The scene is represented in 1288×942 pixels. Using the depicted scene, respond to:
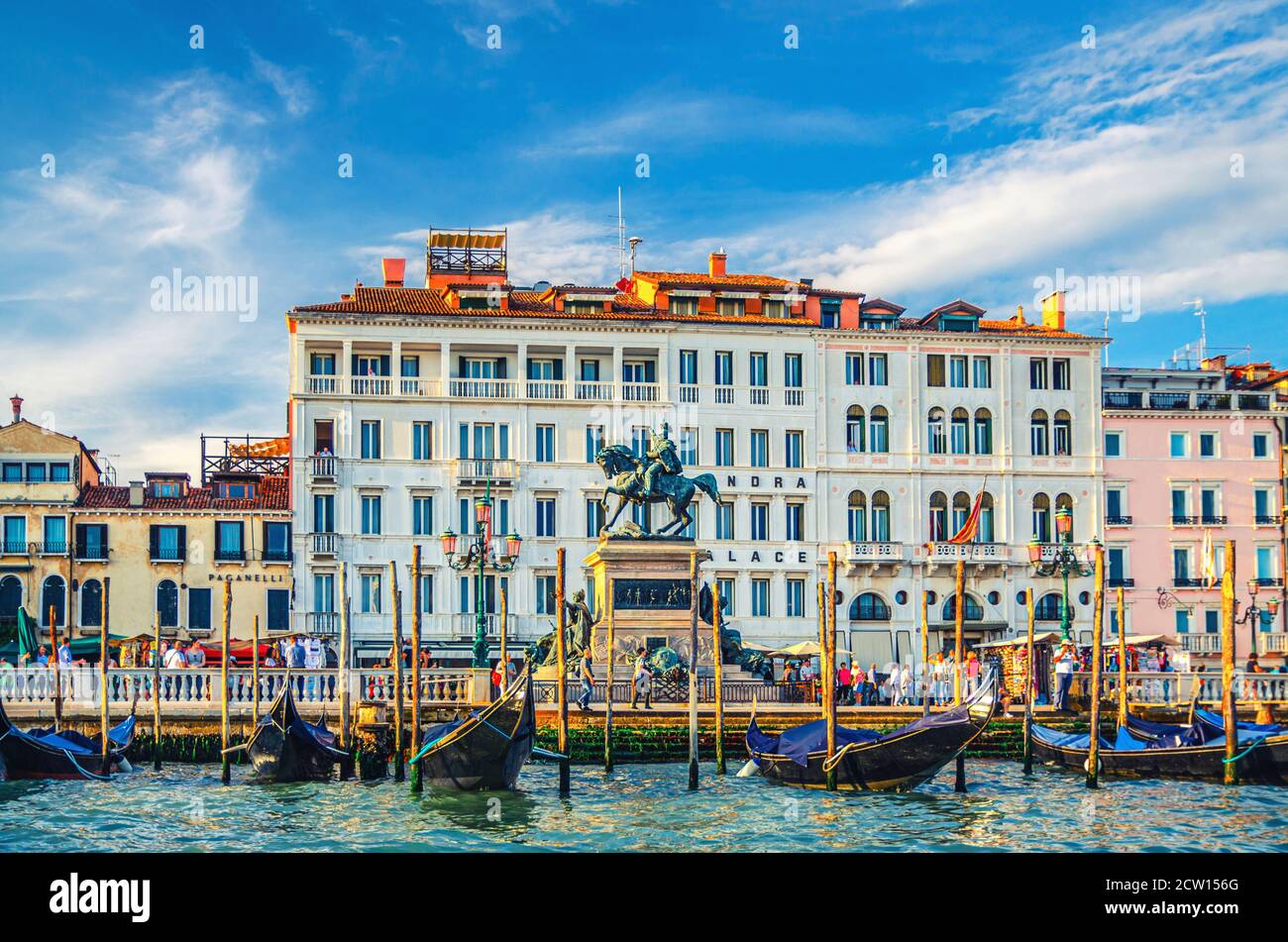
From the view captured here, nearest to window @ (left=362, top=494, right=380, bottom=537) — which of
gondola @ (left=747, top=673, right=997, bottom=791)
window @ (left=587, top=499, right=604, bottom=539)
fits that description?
window @ (left=587, top=499, right=604, bottom=539)

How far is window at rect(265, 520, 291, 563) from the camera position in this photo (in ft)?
139

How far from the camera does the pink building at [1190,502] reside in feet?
153

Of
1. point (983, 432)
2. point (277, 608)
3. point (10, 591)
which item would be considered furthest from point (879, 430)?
point (10, 591)

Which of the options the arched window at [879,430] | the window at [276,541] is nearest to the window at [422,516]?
the window at [276,541]

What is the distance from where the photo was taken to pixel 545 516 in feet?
145

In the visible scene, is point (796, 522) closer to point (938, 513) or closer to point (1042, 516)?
point (938, 513)

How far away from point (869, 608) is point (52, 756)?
26425 mm

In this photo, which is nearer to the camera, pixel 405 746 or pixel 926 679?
pixel 405 746

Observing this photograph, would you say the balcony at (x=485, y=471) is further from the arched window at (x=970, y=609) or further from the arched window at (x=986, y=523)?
the arched window at (x=986, y=523)

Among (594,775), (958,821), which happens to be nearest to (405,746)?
(594,775)

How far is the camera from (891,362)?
153 feet

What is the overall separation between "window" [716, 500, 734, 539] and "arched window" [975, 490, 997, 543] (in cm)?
730
